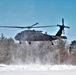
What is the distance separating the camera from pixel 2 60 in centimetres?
6244

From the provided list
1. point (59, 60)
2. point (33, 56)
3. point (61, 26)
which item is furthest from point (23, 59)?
point (61, 26)

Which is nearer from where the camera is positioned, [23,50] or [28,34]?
[28,34]

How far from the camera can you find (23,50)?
70.7 meters

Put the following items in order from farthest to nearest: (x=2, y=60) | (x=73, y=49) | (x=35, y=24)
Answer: (x=73, y=49), (x=2, y=60), (x=35, y=24)

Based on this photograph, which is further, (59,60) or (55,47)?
(55,47)

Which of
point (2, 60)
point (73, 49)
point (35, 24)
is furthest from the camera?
point (73, 49)

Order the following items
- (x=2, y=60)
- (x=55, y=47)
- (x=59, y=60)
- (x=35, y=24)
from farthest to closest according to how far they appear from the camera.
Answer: (x=55, y=47), (x=59, y=60), (x=2, y=60), (x=35, y=24)

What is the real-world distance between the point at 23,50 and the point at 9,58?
22.4ft

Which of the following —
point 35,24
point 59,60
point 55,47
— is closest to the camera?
point 35,24

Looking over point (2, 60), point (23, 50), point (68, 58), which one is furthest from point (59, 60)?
point (2, 60)

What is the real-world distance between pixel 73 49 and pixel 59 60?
506 inches

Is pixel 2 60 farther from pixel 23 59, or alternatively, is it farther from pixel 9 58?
pixel 23 59

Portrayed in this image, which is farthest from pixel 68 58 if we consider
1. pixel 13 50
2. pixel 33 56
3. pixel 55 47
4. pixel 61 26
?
pixel 61 26

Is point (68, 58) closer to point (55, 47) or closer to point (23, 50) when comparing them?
point (55, 47)
